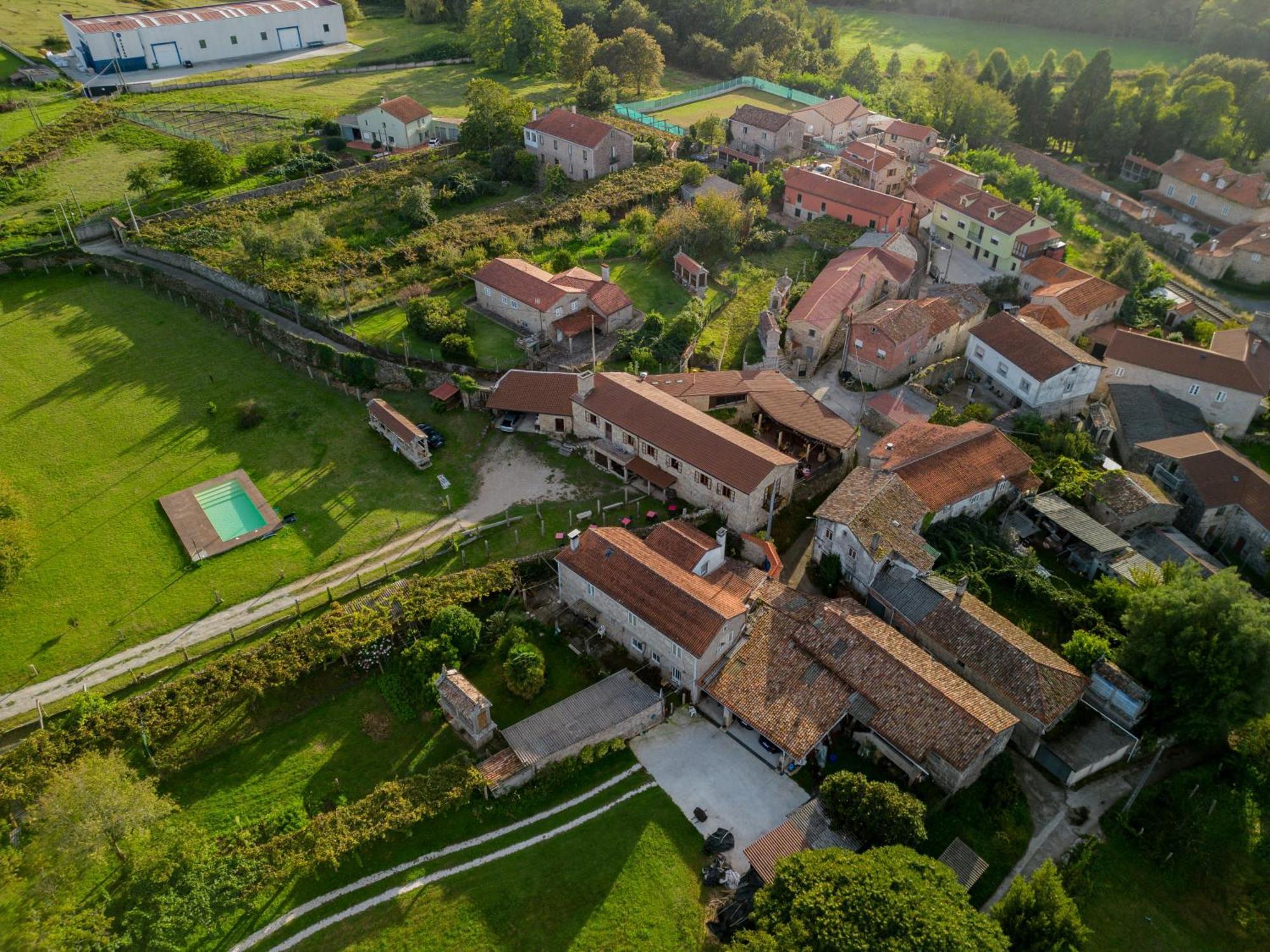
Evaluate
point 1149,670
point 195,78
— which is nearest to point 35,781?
point 1149,670

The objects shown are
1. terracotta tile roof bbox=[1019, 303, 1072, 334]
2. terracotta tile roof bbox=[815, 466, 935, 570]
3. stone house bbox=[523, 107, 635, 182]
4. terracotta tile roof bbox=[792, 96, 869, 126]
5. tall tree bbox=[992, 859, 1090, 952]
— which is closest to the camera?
tall tree bbox=[992, 859, 1090, 952]

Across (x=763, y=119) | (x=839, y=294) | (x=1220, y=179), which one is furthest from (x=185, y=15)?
(x=1220, y=179)

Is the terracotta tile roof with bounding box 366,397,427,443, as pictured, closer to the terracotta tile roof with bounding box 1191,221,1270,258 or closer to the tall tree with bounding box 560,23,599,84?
the tall tree with bounding box 560,23,599,84

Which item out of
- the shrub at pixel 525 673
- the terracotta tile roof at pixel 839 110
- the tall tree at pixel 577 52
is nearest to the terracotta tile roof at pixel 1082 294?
the terracotta tile roof at pixel 839 110

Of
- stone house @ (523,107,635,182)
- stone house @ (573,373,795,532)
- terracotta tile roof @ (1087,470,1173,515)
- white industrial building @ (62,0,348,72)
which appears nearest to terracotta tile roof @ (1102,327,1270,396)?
terracotta tile roof @ (1087,470,1173,515)

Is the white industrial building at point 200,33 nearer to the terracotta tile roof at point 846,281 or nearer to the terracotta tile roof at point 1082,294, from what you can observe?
the terracotta tile roof at point 846,281

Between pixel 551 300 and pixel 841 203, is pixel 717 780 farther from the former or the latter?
pixel 841 203
